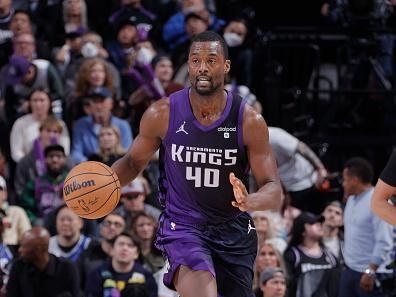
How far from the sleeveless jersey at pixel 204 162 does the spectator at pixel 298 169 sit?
4.63 m

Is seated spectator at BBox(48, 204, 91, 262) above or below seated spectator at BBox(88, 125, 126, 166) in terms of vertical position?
below

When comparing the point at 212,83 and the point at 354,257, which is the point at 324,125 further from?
the point at 212,83

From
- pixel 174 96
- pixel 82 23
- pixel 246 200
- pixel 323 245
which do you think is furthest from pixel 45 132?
pixel 246 200

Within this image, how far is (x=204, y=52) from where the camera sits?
6.61 metres

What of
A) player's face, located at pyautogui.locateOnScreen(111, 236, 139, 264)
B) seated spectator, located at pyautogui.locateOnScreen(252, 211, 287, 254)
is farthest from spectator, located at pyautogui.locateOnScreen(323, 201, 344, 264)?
player's face, located at pyautogui.locateOnScreen(111, 236, 139, 264)

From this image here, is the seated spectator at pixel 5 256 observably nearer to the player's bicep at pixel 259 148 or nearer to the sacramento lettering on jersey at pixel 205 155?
the sacramento lettering on jersey at pixel 205 155

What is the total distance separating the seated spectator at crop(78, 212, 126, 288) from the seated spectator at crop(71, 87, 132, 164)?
4.78ft

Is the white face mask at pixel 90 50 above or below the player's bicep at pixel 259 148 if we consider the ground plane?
below

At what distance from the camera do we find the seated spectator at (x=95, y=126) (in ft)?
38.1

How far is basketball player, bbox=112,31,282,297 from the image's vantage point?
664 centimetres

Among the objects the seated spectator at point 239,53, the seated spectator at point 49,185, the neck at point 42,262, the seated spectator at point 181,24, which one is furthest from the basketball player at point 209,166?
the seated spectator at point 181,24

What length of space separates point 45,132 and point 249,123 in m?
5.02

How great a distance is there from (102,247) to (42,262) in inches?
31.5

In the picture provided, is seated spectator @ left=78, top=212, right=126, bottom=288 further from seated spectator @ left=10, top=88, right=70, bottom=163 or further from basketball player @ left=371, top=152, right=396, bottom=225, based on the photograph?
basketball player @ left=371, top=152, right=396, bottom=225
